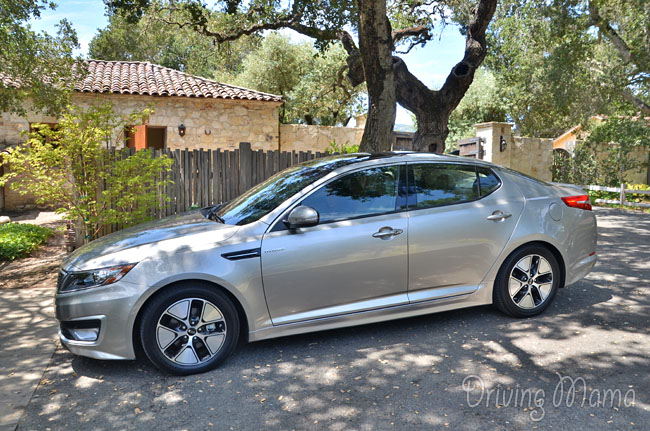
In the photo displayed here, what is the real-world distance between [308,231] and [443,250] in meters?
1.22

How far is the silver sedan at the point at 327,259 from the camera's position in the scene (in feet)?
12.4

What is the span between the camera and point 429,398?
3404 mm

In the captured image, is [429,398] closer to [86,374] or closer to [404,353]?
[404,353]

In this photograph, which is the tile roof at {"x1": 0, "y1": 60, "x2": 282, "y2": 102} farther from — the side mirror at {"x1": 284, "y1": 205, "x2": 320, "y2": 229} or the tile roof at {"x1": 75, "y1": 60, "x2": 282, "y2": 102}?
the side mirror at {"x1": 284, "y1": 205, "x2": 320, "y2": 229}

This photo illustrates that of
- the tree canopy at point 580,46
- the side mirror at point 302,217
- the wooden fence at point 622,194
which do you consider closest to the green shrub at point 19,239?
the side mirror at point 302,217

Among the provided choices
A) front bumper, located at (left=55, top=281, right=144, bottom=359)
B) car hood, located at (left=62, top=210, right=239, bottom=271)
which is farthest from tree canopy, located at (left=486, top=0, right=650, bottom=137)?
front bumper, located at (left=55, top=281, right=144, bottom=359)

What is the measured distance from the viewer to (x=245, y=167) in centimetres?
864

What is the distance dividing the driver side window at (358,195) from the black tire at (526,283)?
4.28 ft

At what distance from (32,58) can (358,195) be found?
6.11 metres

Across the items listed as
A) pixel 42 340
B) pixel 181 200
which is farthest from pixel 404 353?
pixel 181 200

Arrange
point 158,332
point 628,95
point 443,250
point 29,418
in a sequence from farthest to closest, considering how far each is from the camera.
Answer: point 628,95, point 443,250, point 158,332, point 29,418

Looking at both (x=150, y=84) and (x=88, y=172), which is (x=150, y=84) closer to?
(x=150, y=84)

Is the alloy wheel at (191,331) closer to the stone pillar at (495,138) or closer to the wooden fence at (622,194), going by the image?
the stone pillar at (495,138)

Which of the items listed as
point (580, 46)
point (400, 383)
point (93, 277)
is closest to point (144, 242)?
point (93, 277)
